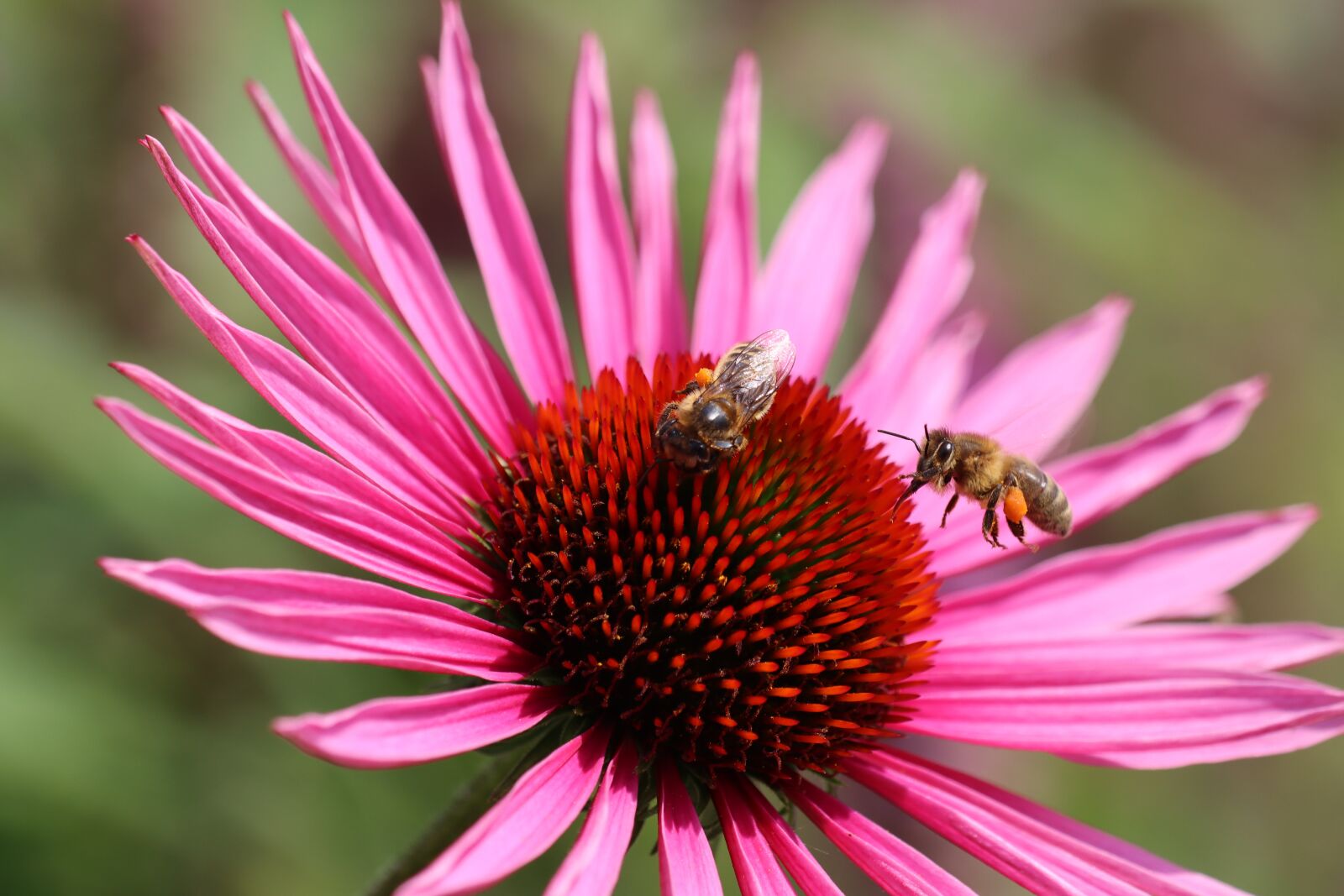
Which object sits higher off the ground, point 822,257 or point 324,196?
point 822,257

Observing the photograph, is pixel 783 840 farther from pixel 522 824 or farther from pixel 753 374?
pixel 753 374

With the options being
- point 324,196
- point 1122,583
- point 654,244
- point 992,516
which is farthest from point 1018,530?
point 324,196

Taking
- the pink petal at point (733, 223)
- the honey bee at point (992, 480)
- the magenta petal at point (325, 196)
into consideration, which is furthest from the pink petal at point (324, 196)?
the honey bee at point (992, 480)

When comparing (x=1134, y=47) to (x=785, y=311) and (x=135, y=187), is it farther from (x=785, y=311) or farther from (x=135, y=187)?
(x=135, y=187)

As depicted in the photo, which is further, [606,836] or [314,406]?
[314,406]

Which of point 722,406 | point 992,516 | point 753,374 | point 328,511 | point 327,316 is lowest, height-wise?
point 328,511

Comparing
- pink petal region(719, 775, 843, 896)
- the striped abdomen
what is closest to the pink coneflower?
pink petal region(719, 775, 843, 896)

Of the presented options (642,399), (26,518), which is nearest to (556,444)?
(642,399)
